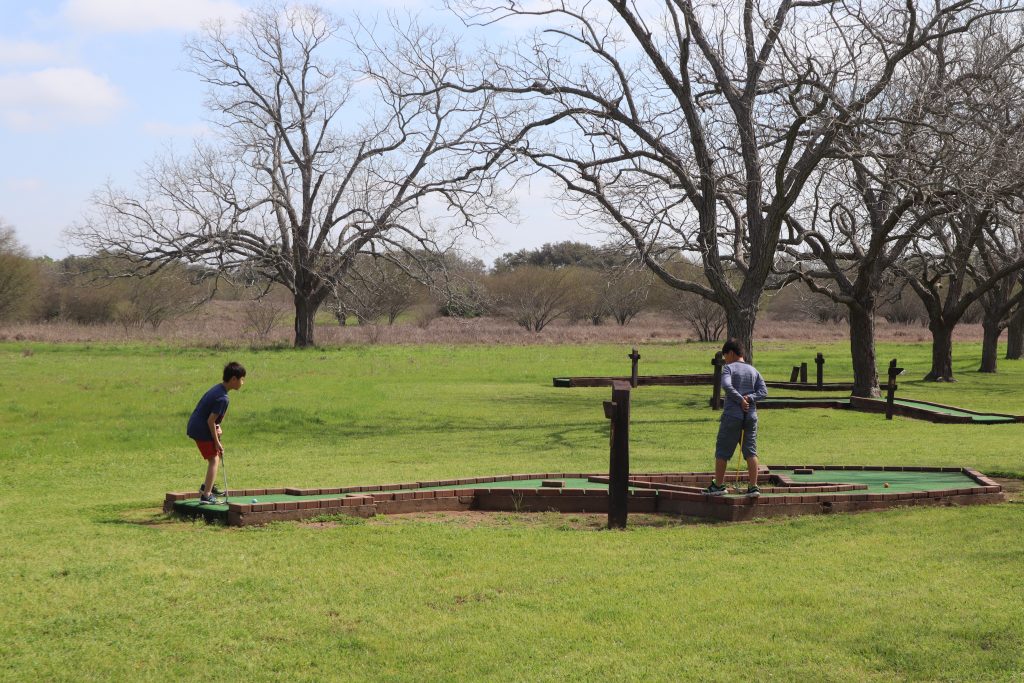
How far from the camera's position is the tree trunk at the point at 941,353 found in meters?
32.2

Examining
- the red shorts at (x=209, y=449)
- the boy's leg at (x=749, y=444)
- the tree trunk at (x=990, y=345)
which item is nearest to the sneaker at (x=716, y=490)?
the boy's leg at (x=749, y=444)

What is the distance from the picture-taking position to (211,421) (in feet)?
32.1

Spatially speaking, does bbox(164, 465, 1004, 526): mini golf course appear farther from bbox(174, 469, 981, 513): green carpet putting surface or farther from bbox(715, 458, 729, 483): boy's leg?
bbox(715, 458, 729, 483): boy's leg

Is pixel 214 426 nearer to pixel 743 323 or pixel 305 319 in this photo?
pixel 743 323

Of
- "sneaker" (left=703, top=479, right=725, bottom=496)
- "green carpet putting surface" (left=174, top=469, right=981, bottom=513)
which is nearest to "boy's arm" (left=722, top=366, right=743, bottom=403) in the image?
"sneaker" (left=703, top=479, right=725, bottom=496)

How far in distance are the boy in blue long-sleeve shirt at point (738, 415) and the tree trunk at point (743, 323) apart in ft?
40.0

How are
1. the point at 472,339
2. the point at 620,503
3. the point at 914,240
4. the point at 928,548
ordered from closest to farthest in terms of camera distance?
the point at 928,548 → the point at 620,503 → the point at 914,240 → the point at 472,339

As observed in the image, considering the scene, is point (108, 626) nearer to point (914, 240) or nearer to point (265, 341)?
point (914, 240)

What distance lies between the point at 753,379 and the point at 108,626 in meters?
6.09

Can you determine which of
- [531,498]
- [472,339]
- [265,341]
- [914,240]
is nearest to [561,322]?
[472,339]

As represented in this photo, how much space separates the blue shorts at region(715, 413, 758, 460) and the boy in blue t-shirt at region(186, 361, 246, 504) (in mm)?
4340

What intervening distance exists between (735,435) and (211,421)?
4694 mm

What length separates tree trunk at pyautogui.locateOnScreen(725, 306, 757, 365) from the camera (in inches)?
882

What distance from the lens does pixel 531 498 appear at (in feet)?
34.6
